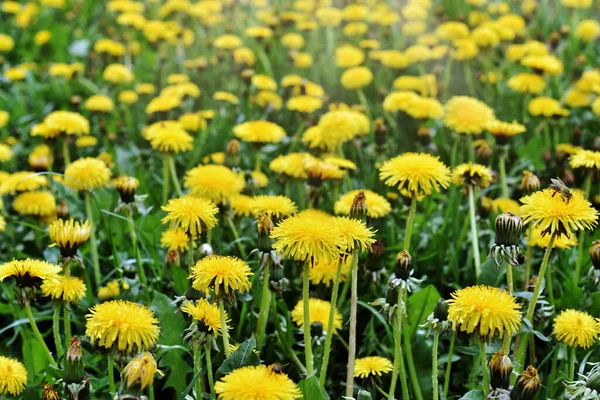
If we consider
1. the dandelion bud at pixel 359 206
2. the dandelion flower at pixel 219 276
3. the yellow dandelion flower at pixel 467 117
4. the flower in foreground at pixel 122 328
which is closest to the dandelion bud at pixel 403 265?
the dandelion bud at pixel 359 206

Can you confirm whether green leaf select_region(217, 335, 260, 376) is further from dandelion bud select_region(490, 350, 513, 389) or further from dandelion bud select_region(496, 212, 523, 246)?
dandelion bud select_region(496, 212, 523, 246)

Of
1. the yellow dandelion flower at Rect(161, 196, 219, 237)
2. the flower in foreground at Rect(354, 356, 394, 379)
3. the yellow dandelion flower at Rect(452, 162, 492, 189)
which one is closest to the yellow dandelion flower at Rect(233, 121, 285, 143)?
the yellow dandelion flower at Rect(452, 162, 492, 189)

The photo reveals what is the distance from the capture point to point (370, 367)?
5.69 ft

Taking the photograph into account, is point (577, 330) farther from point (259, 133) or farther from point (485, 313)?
point (259, 133)

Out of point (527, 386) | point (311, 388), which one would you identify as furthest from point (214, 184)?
point (527, 386)

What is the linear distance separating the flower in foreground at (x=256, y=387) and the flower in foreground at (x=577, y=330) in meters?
0.78

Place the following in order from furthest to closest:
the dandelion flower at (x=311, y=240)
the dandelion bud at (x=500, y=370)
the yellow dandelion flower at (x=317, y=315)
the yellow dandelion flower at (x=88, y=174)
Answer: the yellow dandelion flower at (x=88, y=174), the yellow dandelion flower at (x=317, y=315), the dandelion flower at (x=311, y=240), the dandelion bud at (x=500, y=370)

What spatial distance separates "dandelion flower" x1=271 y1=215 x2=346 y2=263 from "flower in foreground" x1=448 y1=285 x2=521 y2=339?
0.28 metres

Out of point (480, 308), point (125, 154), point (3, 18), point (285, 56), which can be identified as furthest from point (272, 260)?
point (3, 18)

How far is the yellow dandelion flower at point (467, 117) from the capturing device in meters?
2.62

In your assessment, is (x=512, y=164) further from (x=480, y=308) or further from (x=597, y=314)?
(x=480, y=308)

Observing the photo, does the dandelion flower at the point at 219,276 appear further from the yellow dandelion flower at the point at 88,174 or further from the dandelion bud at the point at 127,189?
the yellow dandelion flower at the point at 88,174

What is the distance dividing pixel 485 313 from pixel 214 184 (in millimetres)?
1066

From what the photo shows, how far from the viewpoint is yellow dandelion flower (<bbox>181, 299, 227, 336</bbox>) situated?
1561 mm
